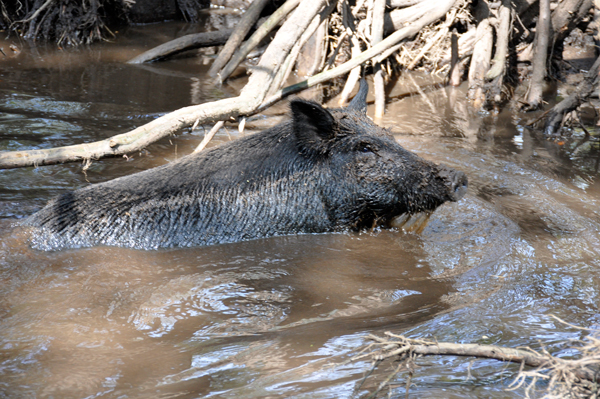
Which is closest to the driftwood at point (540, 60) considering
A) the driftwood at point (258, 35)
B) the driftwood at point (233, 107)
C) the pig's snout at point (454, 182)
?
the driftwood at point (233, 107)

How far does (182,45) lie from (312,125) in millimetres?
6359

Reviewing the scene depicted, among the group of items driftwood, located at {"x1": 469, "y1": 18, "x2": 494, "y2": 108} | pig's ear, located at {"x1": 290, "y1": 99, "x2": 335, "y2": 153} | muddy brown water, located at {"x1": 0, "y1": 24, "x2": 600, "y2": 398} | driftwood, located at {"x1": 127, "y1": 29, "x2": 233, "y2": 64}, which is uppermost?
driftwood, located at {"x1": 469, "y1": 18, "x2": 494, "y2": 108}

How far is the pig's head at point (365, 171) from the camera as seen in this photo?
187 inches

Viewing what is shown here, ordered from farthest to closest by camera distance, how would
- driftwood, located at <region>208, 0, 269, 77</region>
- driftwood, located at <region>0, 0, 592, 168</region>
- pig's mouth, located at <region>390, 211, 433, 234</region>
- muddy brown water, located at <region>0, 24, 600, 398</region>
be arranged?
driftwood, located at <region>208, 0, 269, 77</region>, driftwood, located at <region>0, 0, 592, 168</region>, pig's mouth, located at <region>390, 211, 433, 234</region>, muddy brown water, located at <region>0, 24, 600, 398</region>

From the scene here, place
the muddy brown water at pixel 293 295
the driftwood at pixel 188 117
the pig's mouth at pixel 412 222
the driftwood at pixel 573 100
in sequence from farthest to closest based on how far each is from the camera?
the driftwood at pixel 573 100
the pig's mouth at pixel 412 222
the driftwood at pixel 188 117
the muddy brown water at pixel 293 295

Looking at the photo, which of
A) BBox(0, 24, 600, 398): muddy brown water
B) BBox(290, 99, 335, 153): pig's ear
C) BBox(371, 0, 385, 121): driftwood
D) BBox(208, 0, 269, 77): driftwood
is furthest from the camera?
BBox(208, 0, 269, 77): driftwood

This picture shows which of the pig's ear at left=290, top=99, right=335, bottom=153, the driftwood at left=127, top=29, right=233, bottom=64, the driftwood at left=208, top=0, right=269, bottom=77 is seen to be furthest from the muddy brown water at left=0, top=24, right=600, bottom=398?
the driftwood at left=127, top=29, right=233, bottom=64

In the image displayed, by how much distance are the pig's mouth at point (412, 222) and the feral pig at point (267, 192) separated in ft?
0.56

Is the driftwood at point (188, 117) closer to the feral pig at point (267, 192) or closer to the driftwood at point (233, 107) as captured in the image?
the driftwood at point (233, 107)

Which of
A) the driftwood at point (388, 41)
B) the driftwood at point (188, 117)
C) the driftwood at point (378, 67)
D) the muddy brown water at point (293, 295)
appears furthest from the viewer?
the driftwood at point (378, 67)

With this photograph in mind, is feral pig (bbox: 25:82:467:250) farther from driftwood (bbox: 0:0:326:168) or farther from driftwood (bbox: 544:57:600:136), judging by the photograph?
driftwood (bbox: 544:57:600:136)

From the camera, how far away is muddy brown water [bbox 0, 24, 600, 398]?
9.76 feet

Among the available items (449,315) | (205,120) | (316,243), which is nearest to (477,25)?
(205,120)

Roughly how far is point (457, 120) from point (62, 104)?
5765 millimetres
